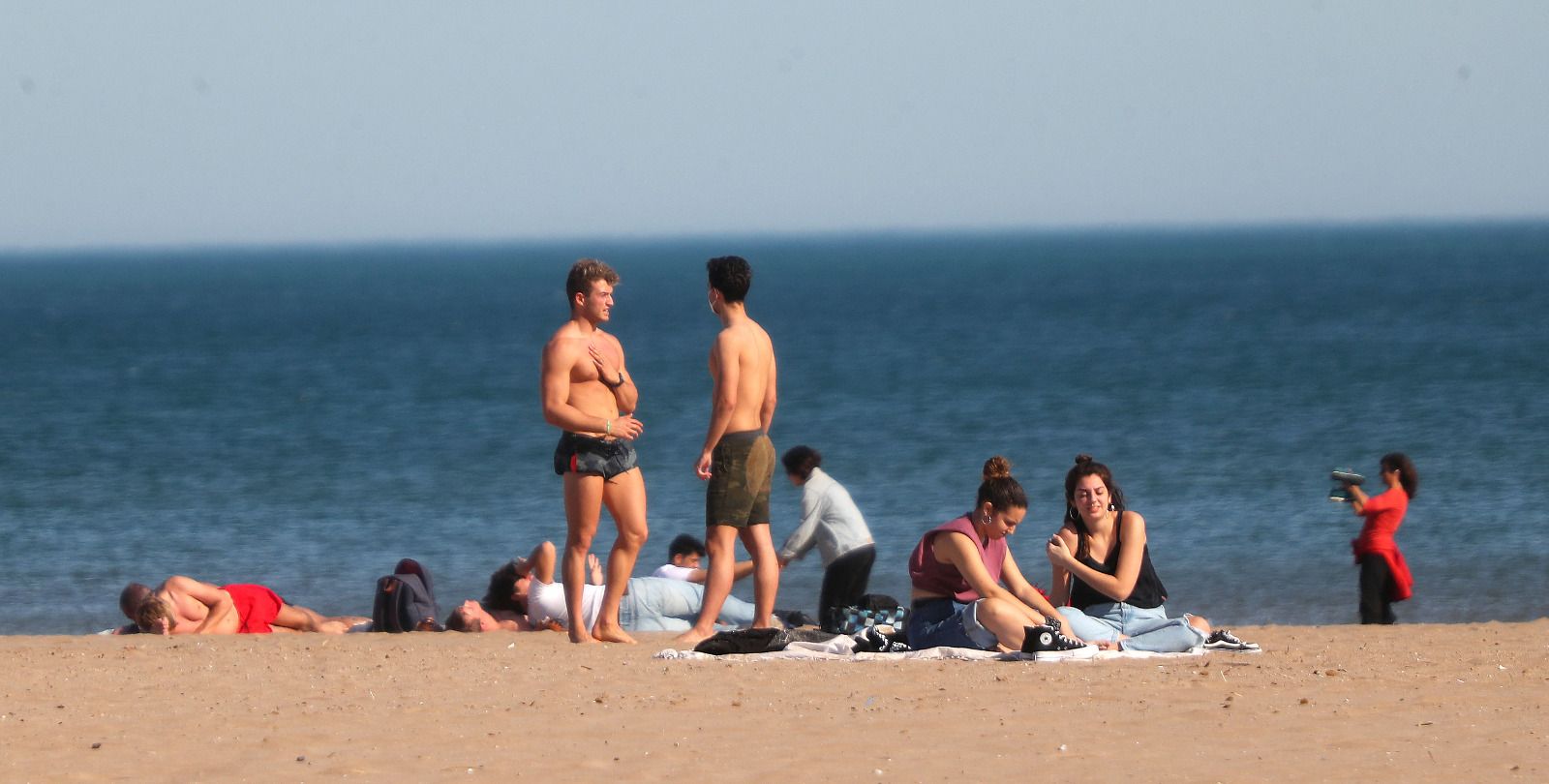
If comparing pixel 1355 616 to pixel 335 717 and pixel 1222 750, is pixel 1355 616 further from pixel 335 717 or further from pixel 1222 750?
pixel 335 717

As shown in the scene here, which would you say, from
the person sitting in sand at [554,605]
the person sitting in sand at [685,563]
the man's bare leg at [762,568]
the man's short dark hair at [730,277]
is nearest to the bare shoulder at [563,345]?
the man's short dark hair at [730,277]

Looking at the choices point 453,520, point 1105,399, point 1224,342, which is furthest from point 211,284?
point 453,520

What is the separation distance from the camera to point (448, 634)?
828cm

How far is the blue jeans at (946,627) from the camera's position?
699 cm

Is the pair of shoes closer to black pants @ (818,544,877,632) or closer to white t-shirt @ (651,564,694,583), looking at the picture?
black pants @ (818,544,877,632)

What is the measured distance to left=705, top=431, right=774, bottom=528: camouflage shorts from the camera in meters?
7.43

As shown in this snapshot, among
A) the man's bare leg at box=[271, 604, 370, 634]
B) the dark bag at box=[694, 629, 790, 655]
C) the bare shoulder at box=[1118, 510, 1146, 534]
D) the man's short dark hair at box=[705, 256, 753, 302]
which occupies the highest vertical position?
the man's short dark hair at box=[705, 256, 753, 302]

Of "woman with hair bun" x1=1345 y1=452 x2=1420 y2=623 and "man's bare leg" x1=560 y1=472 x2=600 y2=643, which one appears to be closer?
"man's bare leg" x1=560 y1=472 x2=600 y2=643

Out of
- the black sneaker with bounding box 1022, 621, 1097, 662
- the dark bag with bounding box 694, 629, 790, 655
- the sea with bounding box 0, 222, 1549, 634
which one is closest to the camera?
the black sneaker with bounding box 1022, 621, 1097, 662

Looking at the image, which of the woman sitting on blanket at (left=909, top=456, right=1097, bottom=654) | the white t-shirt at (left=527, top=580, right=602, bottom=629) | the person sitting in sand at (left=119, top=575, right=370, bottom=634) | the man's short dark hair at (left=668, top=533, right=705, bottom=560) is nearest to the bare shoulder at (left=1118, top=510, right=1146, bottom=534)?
the woman sitting on blanket at (left=909, top=456, right=1097, bottom=654)

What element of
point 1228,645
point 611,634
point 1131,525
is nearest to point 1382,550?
point 1228,645

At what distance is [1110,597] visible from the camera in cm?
710

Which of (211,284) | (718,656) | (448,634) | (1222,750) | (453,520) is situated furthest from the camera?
(211,284)

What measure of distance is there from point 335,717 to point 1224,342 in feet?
135
